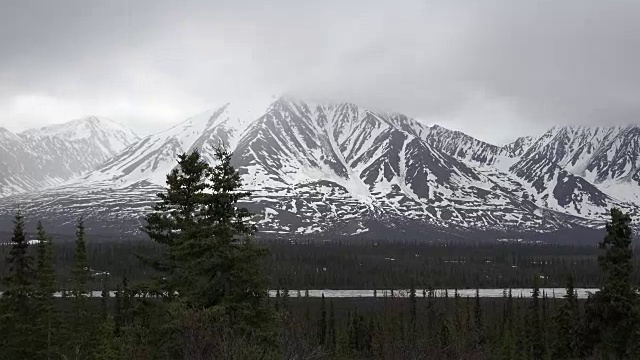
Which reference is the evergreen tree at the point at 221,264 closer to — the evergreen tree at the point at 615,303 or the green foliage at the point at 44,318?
the green foliage at the point at 44,318

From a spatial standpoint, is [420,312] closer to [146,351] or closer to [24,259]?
[24,259]

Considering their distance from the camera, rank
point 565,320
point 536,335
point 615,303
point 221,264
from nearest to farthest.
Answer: point 221,264 < point 615,303 < point 565,320 < point 536,335

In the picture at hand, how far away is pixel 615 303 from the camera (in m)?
34.3

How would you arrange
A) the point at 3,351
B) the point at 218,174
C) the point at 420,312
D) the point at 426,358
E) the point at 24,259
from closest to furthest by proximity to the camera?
1. the point at 426,358
2. the point at 218,174
3. the point at 24,259
4. the point at 3,351
5. the point at 420,312

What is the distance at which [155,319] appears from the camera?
82.8 feet

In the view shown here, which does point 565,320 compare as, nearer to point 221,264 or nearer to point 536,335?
point 536,335

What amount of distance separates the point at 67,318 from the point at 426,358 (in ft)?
144

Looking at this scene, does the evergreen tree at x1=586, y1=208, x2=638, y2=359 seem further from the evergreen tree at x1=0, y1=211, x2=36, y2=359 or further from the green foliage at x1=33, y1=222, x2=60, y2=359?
the evergreen tree at x1=0, y1=211, x2=36, y2=359

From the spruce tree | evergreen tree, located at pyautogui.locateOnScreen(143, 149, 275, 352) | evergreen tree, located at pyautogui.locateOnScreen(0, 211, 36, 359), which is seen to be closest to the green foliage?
evergreen tree, located at pyautogui.locateOnScreen(0, 211, 36, 359)

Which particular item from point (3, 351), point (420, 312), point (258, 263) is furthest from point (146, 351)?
point (420, 312)

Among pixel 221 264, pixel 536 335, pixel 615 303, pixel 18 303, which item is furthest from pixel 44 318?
pixel 536 335

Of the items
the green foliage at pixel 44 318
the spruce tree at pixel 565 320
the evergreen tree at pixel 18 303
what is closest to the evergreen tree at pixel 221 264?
the evergreen tree at pixel 18 303

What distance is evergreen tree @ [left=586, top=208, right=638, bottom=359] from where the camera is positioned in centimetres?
3456

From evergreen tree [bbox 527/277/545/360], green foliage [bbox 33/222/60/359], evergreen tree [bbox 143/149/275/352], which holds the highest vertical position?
evergreen tree [bbox 143/149/275/352]
